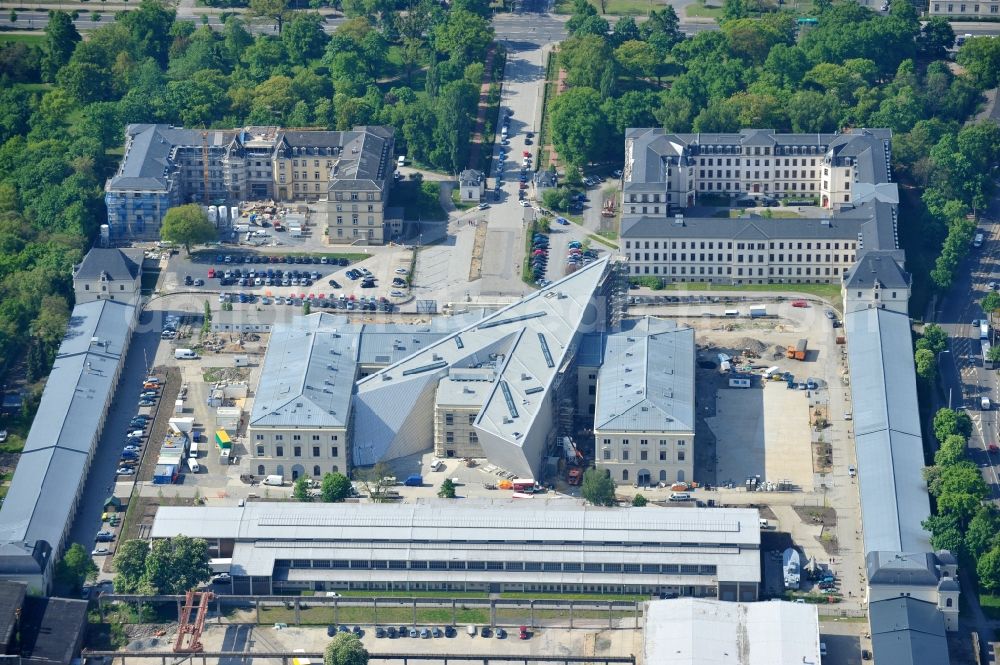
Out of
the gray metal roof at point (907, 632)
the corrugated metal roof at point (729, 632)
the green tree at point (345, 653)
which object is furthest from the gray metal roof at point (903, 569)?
the green tree at point (345, 653)

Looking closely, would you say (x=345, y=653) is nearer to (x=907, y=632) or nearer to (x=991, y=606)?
(x=907, y=632)

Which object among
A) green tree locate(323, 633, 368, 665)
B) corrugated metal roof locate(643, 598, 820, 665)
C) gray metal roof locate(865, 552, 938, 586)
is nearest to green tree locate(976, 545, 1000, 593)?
gray metal roof locate(865, 552, 938, 586)

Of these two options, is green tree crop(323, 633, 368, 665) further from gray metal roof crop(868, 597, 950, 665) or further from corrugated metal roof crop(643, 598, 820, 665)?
gray metal roof crop(868, 597, 950, 665)

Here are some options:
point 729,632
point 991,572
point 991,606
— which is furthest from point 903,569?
point 729,632

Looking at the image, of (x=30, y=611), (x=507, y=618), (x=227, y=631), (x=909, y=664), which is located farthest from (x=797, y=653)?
(x=30, y=611)

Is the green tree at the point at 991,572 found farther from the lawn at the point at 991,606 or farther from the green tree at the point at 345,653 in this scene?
the green tree at the point at 345,653

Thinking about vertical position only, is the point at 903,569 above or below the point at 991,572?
above
